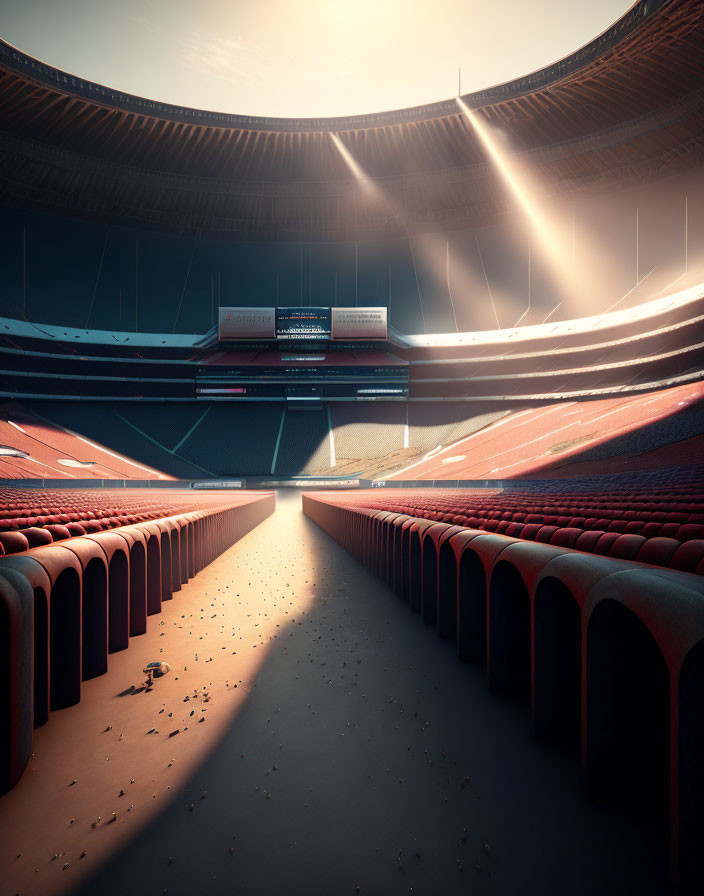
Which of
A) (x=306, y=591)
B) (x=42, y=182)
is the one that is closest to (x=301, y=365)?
(x=42, y=182)

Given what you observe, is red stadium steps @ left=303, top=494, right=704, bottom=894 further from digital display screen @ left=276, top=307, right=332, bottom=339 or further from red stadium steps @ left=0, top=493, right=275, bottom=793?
digital display screen @ left=276, top=307, right=332, bottom=339

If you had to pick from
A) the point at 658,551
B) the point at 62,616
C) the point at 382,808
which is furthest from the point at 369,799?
the point at 62,616

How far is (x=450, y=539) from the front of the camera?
289cm

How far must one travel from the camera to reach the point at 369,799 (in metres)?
1.52

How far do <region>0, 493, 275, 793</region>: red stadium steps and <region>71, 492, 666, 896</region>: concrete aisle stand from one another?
2.17ft

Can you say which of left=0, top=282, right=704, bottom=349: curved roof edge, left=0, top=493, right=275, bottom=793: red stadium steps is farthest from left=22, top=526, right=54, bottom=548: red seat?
left=0, top=282, right=704, bottom=349: curved roof edge

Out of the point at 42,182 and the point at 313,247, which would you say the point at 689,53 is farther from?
the point at 42,182

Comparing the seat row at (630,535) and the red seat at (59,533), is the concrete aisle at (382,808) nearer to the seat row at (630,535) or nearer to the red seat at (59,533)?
the seat row at (630,535)

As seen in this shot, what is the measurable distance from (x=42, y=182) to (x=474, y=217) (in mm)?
27231

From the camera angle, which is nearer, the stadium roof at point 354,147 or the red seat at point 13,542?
the red seat at point 13,542

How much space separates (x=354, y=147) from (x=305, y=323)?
1062cm

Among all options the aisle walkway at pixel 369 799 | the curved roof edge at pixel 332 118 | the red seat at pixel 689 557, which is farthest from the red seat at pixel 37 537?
the curved roof edge at pixel 332 118

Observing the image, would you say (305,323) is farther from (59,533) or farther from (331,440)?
(59,533)

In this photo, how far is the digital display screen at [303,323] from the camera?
3031cm
